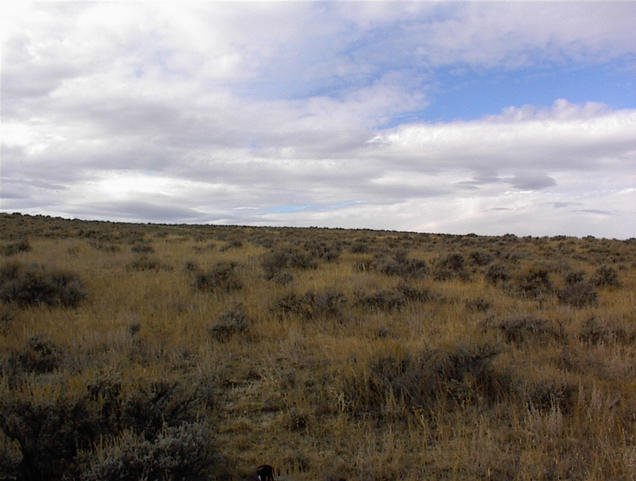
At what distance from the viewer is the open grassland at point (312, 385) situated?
128 inches

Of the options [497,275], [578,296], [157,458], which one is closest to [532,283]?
[497,275]

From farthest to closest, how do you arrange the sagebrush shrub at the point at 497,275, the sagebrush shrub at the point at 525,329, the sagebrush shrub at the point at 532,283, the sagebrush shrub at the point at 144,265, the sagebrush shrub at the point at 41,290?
the sagebrush shrub at the point at 144,265 → the sagebrush shrub at the point at 497,275 → the sagebrush shrub at the point at 532,283 → the sagebrush shrub at the point at 41,290 → the sagebrush shrub at the point at 525,329

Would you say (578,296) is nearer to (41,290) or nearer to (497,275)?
(497,275)

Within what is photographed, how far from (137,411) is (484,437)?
308 cm

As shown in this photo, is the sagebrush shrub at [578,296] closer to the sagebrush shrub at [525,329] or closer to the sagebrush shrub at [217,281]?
the sagebrush shrub at [525,329]

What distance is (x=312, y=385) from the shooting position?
499cm

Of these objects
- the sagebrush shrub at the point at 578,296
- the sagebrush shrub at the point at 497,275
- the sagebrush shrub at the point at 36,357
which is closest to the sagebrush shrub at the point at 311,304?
the sagebrush shrub at the point at 36,357

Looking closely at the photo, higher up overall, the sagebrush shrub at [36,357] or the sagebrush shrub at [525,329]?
the sagebrush shrub at [525,329]

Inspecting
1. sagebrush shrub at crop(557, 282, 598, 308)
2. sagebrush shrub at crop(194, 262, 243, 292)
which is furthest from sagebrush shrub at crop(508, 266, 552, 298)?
sagebrush shrub at crop(194, 262, 243, 292)

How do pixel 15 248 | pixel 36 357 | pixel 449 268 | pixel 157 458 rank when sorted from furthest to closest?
1. pixel 15 248
2. pixel 449 268
3. pixel 36 357
4. pixel 157 458

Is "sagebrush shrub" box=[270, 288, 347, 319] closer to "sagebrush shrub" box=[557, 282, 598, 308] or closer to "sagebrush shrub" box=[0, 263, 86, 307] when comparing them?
"sagebrush shrub" box=[0, 263, 86, 307]

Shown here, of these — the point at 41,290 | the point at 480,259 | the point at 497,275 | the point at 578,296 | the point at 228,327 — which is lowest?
the point at 228,327

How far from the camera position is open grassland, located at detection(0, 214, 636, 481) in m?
3.25

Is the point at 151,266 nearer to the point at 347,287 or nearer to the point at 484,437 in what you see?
the point at 347,287
